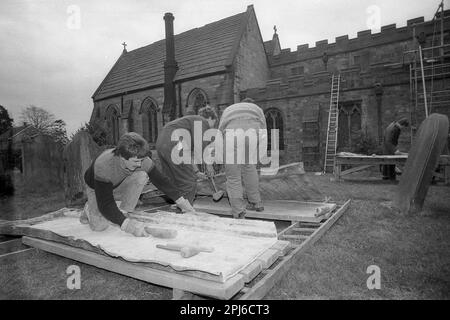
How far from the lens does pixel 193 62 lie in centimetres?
2005

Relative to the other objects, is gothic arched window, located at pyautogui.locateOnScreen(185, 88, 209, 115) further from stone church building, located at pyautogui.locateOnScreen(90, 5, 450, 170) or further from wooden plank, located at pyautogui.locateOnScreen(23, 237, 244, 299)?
wooden plank, located at pyautogui.locateOnScreen(23, 237, 244, 299)

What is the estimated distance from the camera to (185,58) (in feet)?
69.6

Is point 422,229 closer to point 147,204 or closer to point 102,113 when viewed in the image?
point 147,204

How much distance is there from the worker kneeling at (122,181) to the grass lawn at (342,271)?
0.56 m

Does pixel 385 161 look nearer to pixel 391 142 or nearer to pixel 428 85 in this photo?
pixel 391 142

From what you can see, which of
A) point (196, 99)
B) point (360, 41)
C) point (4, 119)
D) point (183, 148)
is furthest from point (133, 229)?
point (4, 119)

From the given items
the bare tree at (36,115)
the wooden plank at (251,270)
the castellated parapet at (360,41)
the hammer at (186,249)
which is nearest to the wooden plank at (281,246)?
the wooden plank at (251,270)

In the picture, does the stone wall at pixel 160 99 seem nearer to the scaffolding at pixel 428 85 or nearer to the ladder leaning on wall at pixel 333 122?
the ladder leaning on wall at pixel 333 122

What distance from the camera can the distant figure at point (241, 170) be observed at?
4.49 meters

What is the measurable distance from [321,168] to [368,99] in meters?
4.26

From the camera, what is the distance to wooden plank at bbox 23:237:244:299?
80.4 inches

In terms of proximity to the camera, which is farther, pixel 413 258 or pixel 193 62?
pixel 193 62
